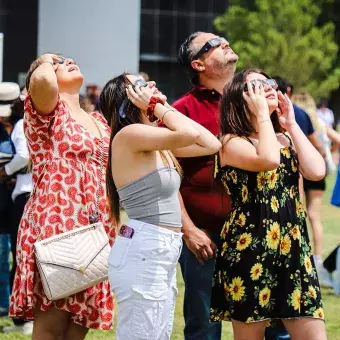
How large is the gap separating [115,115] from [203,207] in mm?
1014

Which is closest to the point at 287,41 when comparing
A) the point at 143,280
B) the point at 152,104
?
the point at 152,104

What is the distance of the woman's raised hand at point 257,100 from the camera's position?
5062 mm

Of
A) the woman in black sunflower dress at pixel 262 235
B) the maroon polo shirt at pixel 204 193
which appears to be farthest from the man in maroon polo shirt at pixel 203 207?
the woman in black sunflower dress at pixel 262 235

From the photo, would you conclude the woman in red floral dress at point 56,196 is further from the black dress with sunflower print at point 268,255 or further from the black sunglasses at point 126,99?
the black dress with sunflower print at point 268,255

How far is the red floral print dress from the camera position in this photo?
5.36 meters

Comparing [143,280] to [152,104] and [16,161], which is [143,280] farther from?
[16,161]

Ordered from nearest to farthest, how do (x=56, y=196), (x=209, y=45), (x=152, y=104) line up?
(x=152, y=104) → (x=56, y=196) → (x=209, y=45)

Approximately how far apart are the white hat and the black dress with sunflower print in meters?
3.54

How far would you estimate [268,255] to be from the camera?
5039 millimetres

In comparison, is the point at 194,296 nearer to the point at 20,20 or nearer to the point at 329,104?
the point at 20,20

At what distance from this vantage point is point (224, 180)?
523 centimetres

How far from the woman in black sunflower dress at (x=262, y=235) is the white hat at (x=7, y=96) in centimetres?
345

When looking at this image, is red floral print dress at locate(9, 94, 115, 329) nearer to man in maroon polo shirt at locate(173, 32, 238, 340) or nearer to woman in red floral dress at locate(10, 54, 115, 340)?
woman in red floral dress at locate(10, 54, 115, 340)

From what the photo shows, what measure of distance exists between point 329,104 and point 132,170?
181 ft
